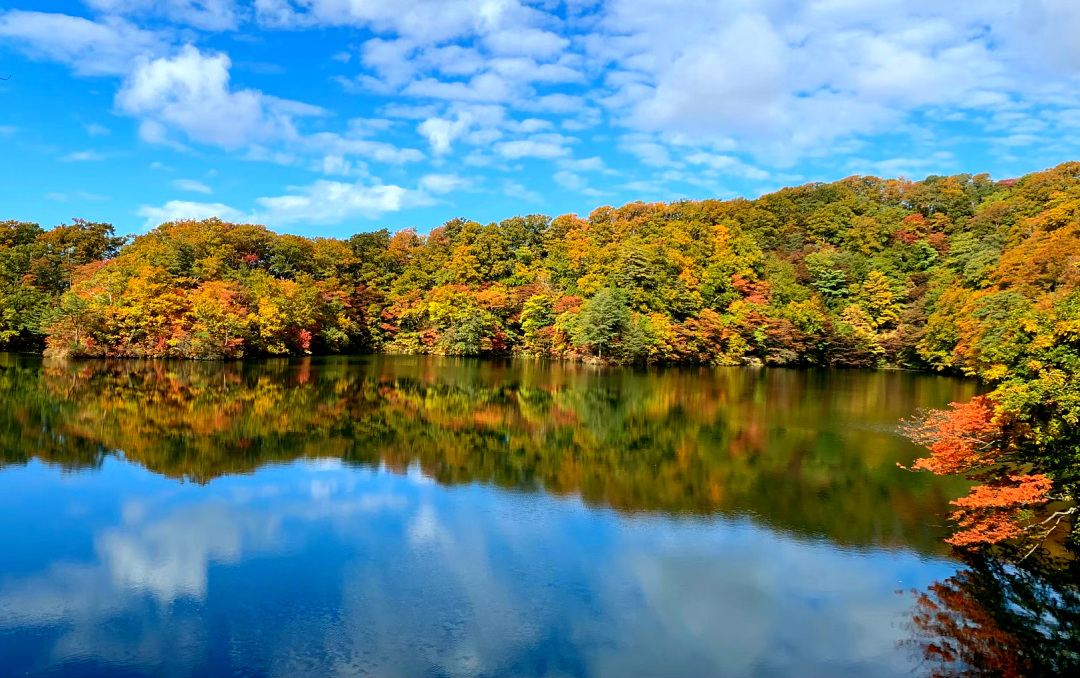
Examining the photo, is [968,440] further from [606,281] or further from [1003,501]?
Result: [606,281]

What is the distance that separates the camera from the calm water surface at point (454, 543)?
6547mm

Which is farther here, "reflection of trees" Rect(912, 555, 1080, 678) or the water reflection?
"reflection of trees" Rect(912, 555, 1080, 678)

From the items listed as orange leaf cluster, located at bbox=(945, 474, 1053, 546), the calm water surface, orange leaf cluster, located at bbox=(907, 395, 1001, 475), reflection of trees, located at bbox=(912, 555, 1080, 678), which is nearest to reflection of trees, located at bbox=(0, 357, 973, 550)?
the calm water surface

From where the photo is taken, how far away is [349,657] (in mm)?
6309

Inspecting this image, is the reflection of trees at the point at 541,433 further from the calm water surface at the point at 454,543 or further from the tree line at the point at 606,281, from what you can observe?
the tree line at the point at 606,281

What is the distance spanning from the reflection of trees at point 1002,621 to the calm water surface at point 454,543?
11.1 inches

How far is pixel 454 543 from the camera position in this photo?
9367 millimetres

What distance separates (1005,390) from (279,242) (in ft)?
146

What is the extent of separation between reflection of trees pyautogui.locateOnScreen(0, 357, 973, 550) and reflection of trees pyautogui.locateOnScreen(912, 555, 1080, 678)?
1.42 metres

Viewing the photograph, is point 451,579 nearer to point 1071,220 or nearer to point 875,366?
point 1071,220

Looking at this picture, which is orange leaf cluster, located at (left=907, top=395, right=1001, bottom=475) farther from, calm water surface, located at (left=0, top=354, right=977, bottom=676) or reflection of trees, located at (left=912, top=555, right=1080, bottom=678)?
reflection of trees, located at (left=912, top=555, right=1080, bottom=678)

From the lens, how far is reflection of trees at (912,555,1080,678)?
6523 mm

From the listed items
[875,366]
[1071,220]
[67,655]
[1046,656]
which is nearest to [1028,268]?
[1071,220]

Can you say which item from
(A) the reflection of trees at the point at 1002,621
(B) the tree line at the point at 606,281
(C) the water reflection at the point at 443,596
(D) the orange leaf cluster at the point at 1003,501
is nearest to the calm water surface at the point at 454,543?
(C) the water reflection at the point at 443,596
